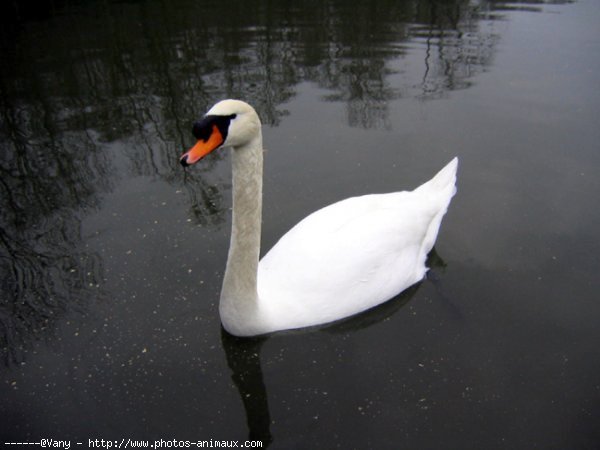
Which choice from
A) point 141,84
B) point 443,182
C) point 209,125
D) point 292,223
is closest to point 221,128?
point 209,125

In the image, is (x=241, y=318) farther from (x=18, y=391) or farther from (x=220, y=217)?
(x=220, y=217)

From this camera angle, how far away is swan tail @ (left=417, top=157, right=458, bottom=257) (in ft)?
17.2

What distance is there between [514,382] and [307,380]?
154 centimetres

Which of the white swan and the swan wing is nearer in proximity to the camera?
the white swan

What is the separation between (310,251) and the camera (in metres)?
4.47

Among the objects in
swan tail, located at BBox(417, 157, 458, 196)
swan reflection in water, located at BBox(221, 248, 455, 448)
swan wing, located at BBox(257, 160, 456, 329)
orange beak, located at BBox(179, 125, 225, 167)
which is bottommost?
swan reflection in water, located at BBox(221, 248, 455, 448)

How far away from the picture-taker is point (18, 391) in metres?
4.02

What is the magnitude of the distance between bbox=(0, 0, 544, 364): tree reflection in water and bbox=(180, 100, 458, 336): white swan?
5.37 ft

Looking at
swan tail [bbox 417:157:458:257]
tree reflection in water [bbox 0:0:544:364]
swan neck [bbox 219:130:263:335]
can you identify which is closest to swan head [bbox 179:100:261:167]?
swan neck [bbox 219:130:263:335]

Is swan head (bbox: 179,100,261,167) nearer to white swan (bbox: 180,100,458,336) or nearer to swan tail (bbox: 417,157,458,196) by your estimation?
white swan (bbox: 180,100,458,336)

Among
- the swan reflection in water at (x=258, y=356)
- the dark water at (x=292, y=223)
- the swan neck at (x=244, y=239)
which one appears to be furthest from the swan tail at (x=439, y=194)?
the swan neck at (x=244, y=239)

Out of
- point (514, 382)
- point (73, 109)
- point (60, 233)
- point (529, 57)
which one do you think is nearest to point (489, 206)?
point (514, 382)

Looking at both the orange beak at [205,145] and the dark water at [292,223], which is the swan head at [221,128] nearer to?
the orange beak at [205,145]

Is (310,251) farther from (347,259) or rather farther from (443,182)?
(443,182)
